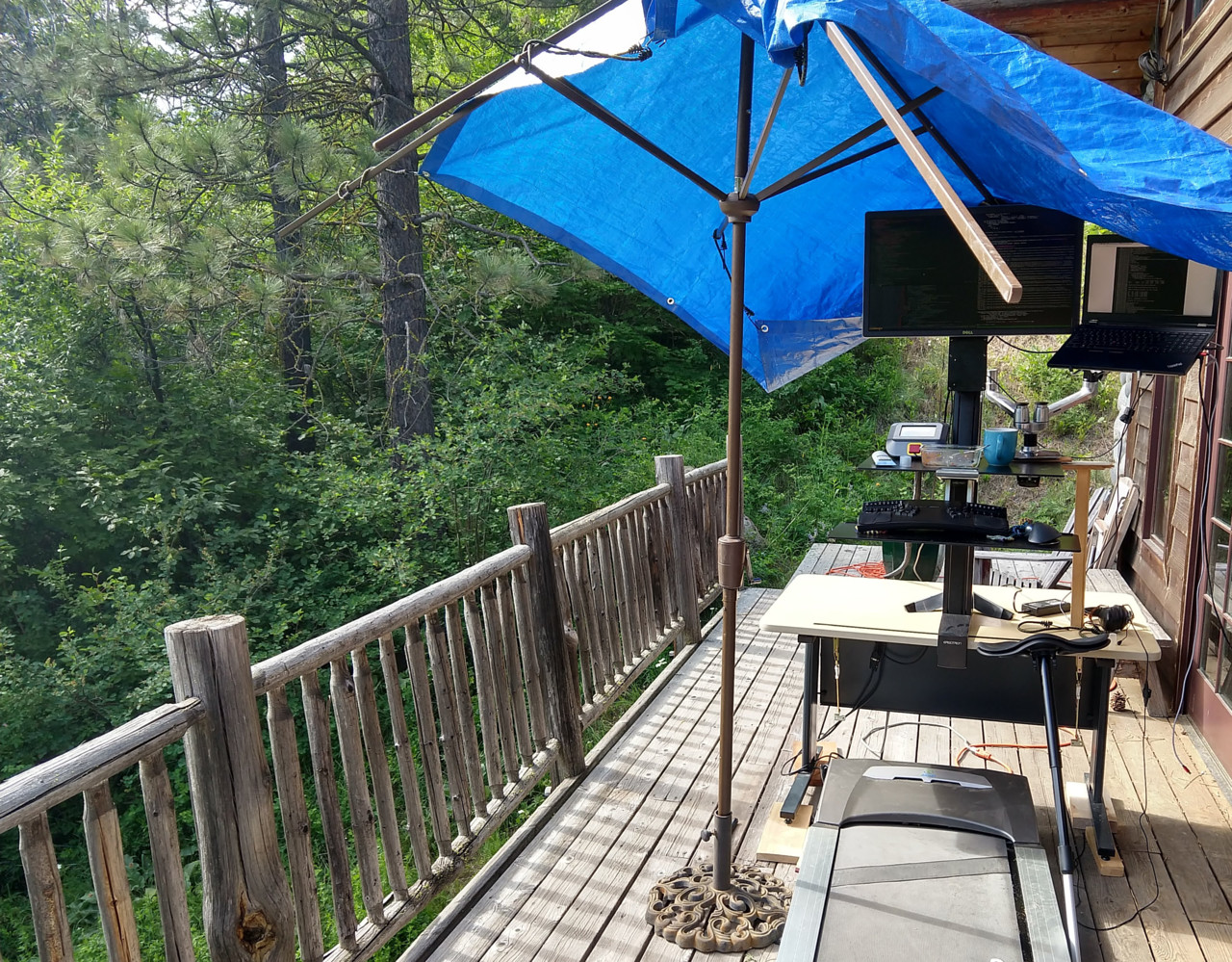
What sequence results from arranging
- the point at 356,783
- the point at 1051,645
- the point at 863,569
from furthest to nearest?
the point at 863,569 < the point at 1051,645 < the point at 356,783

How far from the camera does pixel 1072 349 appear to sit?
315 centimetres

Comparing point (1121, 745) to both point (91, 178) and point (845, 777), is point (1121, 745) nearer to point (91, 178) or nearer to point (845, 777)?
point (845, 777)

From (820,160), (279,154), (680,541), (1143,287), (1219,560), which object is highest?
(279,154)

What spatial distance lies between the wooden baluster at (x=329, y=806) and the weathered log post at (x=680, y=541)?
2.92 metres

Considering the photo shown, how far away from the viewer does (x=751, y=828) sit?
10.0 feet

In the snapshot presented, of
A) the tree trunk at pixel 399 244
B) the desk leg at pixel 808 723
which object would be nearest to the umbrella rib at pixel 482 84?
the desk leg at pixel 808 723

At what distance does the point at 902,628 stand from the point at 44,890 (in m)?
2.38

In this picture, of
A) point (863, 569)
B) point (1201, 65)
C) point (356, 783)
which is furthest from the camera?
point (863, 569)

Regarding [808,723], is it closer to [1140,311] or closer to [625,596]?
[625,596]

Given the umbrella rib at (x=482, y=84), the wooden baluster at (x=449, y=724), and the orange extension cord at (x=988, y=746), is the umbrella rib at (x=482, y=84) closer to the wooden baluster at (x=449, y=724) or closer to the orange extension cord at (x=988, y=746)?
the wooden baluster at (x=449, y=724)

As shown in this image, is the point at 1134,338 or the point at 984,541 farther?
the point at 1134,338

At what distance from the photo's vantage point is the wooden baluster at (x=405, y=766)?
2.48m

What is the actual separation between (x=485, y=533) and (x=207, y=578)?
7.81 feet

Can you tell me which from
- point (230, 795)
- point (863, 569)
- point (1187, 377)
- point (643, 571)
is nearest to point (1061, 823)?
point (230, 795)
